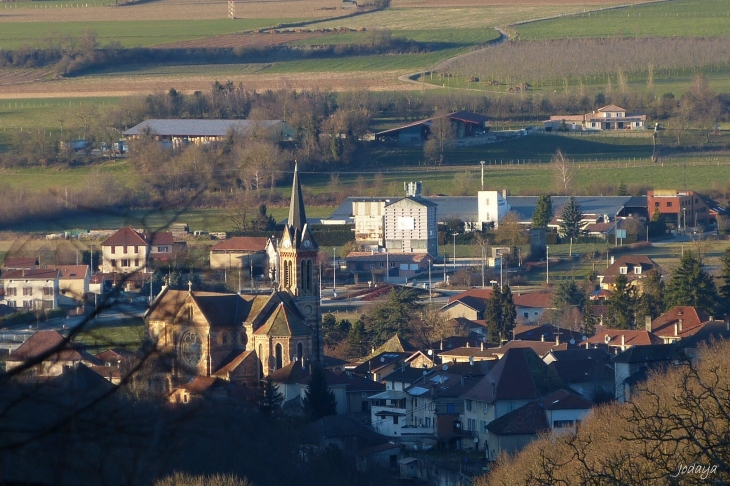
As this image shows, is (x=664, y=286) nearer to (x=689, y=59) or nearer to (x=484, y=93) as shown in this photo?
(x=484, y=93)

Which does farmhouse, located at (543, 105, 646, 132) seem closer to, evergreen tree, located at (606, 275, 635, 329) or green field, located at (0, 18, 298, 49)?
green field, located at (0, 18, 298, 49)

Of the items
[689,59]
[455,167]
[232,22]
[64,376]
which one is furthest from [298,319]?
[232,22]

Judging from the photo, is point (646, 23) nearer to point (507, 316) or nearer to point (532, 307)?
point (532, 307)

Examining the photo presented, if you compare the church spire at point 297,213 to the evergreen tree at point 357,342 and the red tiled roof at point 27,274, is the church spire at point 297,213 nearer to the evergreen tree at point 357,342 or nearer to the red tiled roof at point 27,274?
the evergreen tree at point 357,342

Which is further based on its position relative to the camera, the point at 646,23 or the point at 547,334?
the point at 646,23

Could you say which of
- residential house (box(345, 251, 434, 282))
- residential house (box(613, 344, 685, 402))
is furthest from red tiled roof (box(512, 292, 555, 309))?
residential house (box(613, 344, 685, 402))

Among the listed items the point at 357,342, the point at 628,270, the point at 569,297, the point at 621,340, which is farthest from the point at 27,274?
the point at 628,270
